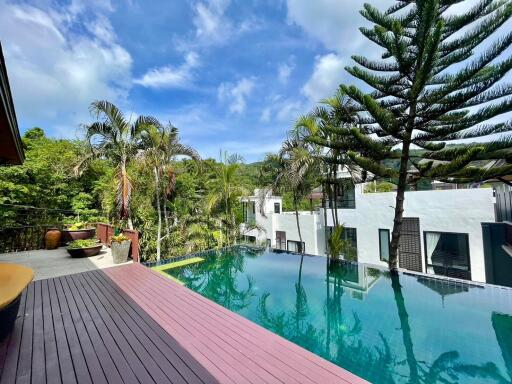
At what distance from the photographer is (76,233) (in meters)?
7.54

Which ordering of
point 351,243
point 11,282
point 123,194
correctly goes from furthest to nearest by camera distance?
point 351,243 → point 123,194 → point 11,282

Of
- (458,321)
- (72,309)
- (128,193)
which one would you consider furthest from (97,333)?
(458,321)

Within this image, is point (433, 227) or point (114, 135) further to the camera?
point (433, 227)

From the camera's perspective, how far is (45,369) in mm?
2072

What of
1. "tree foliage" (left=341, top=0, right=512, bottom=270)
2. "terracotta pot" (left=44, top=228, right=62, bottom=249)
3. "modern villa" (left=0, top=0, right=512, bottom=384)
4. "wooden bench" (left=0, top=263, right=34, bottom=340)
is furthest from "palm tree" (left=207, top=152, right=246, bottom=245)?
"wooden bench" (left=0, top=263, right=34, bottom=340)

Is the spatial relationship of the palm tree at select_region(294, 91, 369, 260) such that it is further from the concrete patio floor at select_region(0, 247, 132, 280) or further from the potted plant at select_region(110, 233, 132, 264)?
the concrete patio floor at select_region(0, 247, 132, 280)

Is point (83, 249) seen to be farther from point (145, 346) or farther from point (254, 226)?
point (254, 226)

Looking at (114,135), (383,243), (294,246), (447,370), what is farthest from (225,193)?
(447,370)

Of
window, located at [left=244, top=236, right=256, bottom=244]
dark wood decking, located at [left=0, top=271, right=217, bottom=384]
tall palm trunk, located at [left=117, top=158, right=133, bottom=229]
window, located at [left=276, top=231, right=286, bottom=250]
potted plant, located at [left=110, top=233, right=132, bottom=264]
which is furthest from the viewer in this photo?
window, located at [left=276, top=231, right=286, bottom=250]

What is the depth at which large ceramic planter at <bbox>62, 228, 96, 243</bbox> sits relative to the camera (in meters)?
7.56

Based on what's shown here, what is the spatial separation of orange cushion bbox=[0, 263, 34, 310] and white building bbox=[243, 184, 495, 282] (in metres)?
7.20

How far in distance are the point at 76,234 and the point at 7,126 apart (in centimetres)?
599

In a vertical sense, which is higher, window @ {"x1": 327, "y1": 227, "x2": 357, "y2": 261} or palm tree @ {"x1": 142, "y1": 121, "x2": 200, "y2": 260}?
palm tree @ {"x1": 142, "y1": 121, "x2": 200, "y2": 260}

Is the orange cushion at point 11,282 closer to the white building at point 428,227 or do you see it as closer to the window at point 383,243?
the white building at point 428,227
